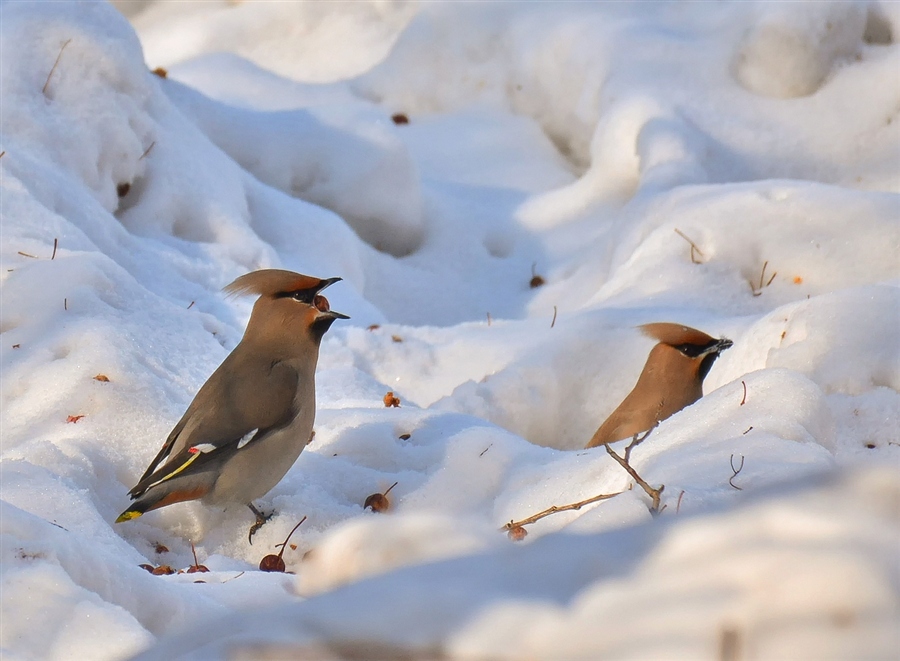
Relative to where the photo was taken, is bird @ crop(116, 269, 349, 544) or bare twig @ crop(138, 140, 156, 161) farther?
bare twig @ crop(138, 140, 156, 161)

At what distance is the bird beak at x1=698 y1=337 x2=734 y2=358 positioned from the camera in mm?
3914

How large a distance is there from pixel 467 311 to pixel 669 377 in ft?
7.55

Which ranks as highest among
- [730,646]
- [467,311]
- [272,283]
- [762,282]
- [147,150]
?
[730,646]

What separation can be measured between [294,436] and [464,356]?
1.72m

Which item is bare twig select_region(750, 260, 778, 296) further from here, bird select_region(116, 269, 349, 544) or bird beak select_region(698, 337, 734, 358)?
bird select_region(116, 269, 349, 544)

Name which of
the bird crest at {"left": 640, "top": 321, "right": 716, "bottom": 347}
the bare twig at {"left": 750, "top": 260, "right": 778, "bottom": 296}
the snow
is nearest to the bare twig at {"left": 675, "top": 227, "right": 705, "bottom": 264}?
the snow

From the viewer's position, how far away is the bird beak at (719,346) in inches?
154

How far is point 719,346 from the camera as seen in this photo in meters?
3.94

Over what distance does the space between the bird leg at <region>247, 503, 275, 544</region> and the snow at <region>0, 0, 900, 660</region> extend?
23 mm

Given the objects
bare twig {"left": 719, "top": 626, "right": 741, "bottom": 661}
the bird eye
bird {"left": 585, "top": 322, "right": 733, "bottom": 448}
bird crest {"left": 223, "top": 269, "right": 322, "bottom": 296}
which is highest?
bare twig {"left": 719, "top": 626, "right": 741, "bottom": 661}

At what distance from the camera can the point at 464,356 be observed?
4.80m

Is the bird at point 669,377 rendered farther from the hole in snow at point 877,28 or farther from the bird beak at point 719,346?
the hole in snow at point 877,28

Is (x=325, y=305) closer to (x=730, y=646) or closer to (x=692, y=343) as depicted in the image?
(x=692, y=343)

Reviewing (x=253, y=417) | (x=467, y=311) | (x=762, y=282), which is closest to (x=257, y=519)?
(x=253, y=417)
